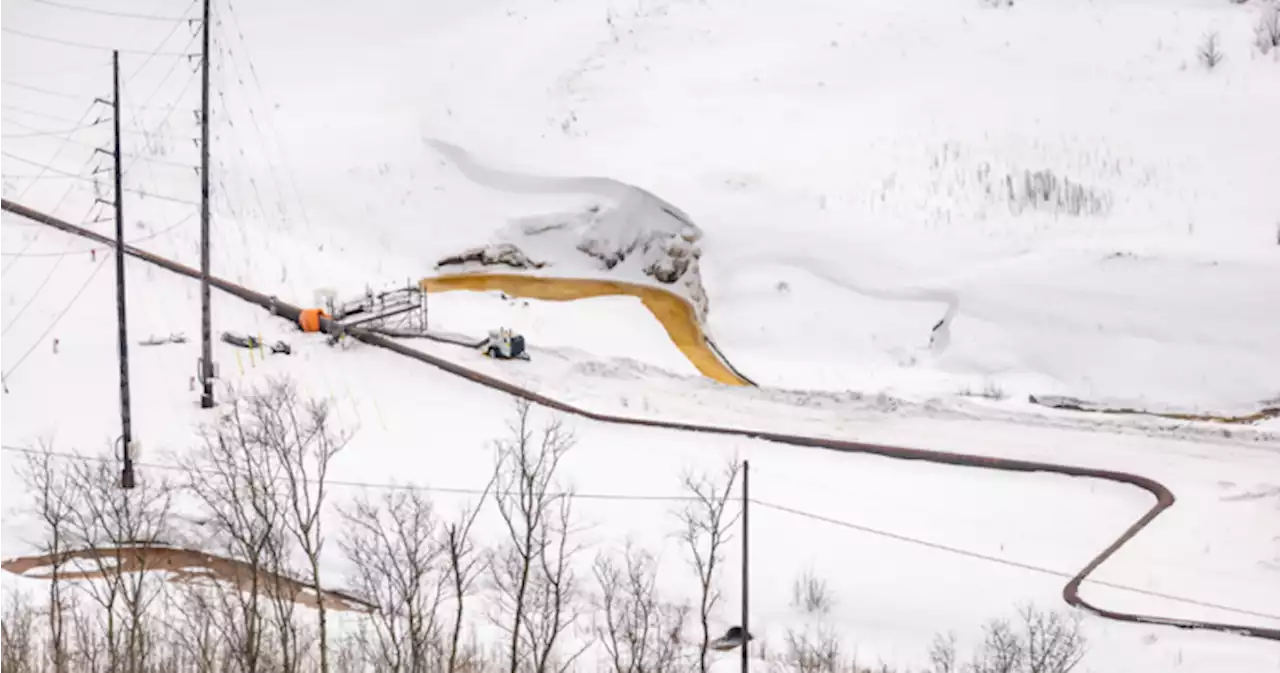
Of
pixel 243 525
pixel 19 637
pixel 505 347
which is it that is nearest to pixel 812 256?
pixel 505 347

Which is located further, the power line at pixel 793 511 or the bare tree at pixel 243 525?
the bare tree at pixel 243 525

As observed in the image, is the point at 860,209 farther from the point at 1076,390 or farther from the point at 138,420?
the point at 138,420

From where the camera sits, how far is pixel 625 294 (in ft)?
96.9

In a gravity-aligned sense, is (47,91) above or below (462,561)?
above

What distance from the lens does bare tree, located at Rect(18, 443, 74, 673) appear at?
16047mm

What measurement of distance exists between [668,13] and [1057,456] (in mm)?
24116

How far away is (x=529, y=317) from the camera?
1104 inches

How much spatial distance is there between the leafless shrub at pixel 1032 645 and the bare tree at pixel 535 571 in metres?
4.74

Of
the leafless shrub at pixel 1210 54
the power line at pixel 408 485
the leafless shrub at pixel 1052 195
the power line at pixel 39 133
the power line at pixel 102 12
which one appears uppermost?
the power line at pixel 102 12

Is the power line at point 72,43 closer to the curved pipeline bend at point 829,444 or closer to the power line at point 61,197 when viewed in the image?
the power line at point 61,197

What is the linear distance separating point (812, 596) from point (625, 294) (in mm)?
13884

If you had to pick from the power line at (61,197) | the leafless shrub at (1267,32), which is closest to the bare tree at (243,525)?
the power line at (61,197)

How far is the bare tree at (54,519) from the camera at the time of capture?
16.0m

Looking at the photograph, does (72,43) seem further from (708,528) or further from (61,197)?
(708,528)
